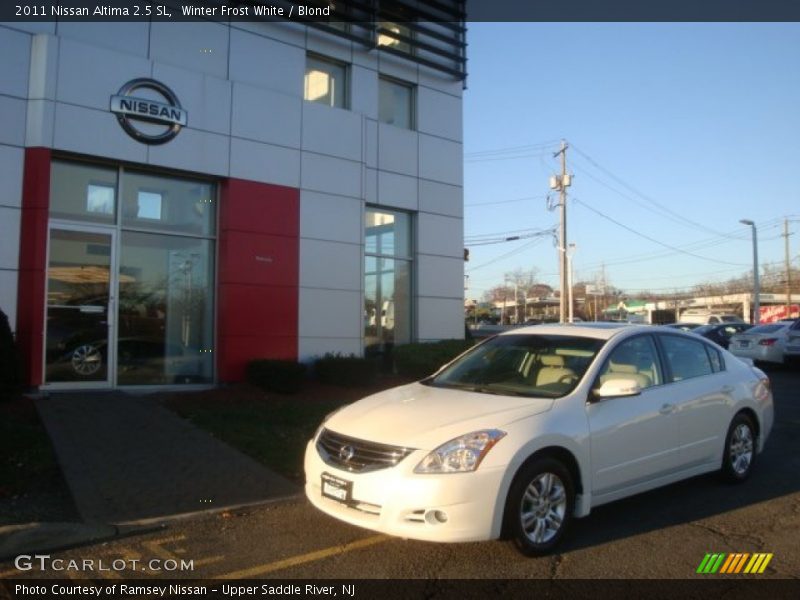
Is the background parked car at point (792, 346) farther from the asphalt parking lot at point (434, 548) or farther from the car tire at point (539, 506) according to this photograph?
the car tire at point (539, 506)

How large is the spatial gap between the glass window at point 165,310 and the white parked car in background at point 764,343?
14.9m

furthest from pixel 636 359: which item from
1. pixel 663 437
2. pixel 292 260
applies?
pixel 292 260

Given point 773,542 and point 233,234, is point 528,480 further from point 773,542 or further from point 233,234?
point 233,234

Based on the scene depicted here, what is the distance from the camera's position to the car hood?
4508 mm

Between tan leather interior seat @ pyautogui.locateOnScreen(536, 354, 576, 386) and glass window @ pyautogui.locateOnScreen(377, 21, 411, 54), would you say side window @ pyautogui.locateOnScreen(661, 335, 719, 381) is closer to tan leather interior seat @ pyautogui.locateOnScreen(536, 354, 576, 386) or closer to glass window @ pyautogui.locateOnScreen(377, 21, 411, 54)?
tan leather interior seat @ pyautogui.locateOnScreen(536, 354, 576, 386)

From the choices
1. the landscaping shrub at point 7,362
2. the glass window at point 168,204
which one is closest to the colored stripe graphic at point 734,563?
the landscaping shrub at point 7,362

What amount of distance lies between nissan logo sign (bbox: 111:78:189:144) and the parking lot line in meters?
8.17

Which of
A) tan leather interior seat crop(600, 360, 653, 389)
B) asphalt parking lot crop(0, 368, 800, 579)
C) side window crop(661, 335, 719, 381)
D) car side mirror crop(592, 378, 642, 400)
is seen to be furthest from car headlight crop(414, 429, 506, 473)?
side window crop(661, 335, 719, 381)

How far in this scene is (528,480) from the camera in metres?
4.51

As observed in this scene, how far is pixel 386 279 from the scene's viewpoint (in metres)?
14.4

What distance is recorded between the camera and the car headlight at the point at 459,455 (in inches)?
170

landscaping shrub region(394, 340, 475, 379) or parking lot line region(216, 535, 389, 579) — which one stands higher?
landscaping shrub region(394, 340, 475, 379)

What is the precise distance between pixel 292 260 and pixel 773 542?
9104 millimetres
